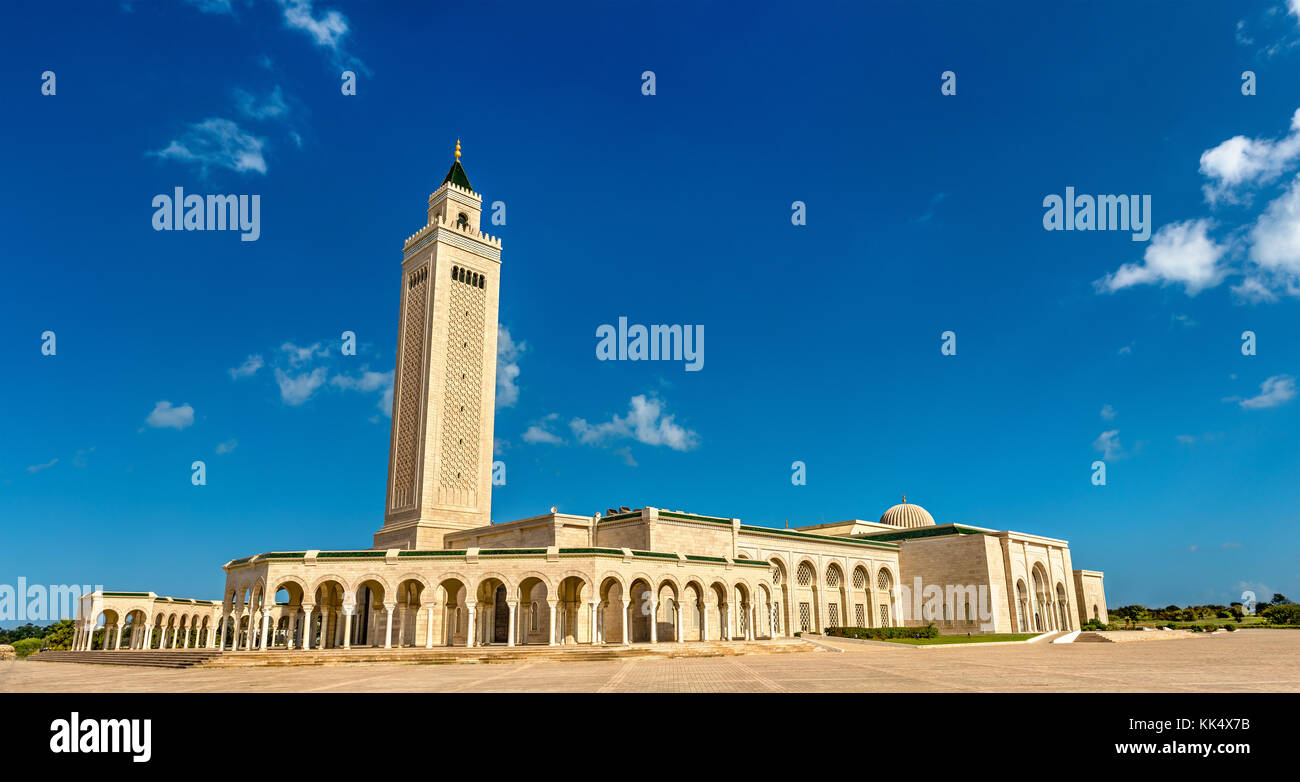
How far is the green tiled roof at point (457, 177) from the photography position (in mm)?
51188

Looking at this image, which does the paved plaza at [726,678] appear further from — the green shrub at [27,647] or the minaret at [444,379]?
the green shrub at [27,647]

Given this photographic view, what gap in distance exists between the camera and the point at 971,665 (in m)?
19.7

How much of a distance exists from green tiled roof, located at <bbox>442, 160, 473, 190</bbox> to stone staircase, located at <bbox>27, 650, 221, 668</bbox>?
32580 mm

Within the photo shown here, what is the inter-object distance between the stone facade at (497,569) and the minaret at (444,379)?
4.8 inches

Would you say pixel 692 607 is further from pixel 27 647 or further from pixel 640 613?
pixel 27 647

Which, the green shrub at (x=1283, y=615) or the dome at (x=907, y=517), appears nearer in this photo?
the dome at (x=907, y=517)

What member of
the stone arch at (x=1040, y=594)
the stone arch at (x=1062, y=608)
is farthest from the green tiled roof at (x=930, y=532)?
the stone arch at (x=1062, y=608)

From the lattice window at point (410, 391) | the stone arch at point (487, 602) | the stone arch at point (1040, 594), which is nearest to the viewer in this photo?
the stone arch at point (487, 602)

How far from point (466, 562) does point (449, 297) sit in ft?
74.4

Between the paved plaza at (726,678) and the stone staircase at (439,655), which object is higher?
the paved plaza at (726,678)
